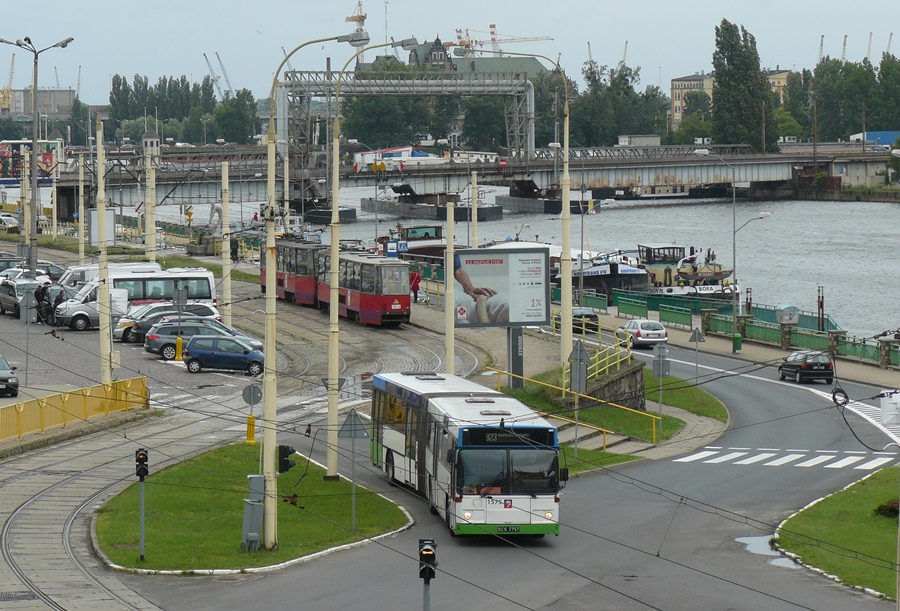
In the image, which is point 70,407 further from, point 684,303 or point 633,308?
point 684,303

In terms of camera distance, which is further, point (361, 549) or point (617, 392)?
point (617, 392)

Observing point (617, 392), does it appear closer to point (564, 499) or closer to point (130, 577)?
point (564, 499)

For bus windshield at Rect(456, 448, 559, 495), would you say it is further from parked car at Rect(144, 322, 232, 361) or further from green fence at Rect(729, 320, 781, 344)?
green fence at Rect(729, 320, 781, 344)

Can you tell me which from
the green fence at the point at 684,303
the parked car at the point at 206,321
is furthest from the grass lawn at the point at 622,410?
the green fence at the point at 684,303

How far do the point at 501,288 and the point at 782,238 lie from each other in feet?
345

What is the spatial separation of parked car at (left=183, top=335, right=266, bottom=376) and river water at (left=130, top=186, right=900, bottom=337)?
47506 millimetres

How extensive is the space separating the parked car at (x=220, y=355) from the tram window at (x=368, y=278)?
32.9ft

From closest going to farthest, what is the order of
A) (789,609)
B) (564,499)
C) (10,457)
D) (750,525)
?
(789,609) → (750,525) → (564,499) → (10,457)

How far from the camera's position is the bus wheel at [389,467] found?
31.3 metres

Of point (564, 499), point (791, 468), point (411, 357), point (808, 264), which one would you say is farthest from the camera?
point (808, 264)

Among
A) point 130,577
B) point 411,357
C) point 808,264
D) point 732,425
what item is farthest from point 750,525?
point 808,264

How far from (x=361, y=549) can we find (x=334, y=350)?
238 inches

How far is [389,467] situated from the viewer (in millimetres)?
31547

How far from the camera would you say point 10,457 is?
1270 inches
